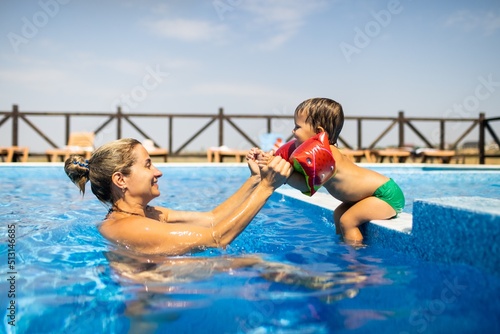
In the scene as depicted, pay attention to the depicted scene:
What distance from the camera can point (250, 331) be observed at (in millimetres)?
1553

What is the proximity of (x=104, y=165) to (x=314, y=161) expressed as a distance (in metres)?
1.14

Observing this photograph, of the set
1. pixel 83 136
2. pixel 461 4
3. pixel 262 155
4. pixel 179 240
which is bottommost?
pixel 179 240

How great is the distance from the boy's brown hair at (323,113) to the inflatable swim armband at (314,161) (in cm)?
41

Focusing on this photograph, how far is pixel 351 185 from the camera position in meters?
2.80

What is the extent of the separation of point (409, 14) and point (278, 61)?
438 cm

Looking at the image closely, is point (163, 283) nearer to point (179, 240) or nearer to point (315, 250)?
point (179, 240)

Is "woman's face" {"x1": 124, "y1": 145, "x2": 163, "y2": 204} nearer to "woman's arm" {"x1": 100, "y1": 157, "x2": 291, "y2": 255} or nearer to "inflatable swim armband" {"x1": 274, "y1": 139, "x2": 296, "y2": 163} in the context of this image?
"woman's arm" {"x1": 100, "y1": 157, "x2": 291, "y2": 255}

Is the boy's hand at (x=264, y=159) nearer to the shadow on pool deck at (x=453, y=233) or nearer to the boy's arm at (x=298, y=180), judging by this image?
the boy's arm at (x=298, y=180)

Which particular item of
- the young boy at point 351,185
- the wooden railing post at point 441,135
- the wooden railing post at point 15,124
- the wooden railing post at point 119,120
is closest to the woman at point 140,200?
the young boy at point 351,185

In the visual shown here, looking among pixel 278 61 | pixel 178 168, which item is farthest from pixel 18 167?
pixel 278 61

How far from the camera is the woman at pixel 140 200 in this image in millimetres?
2166
